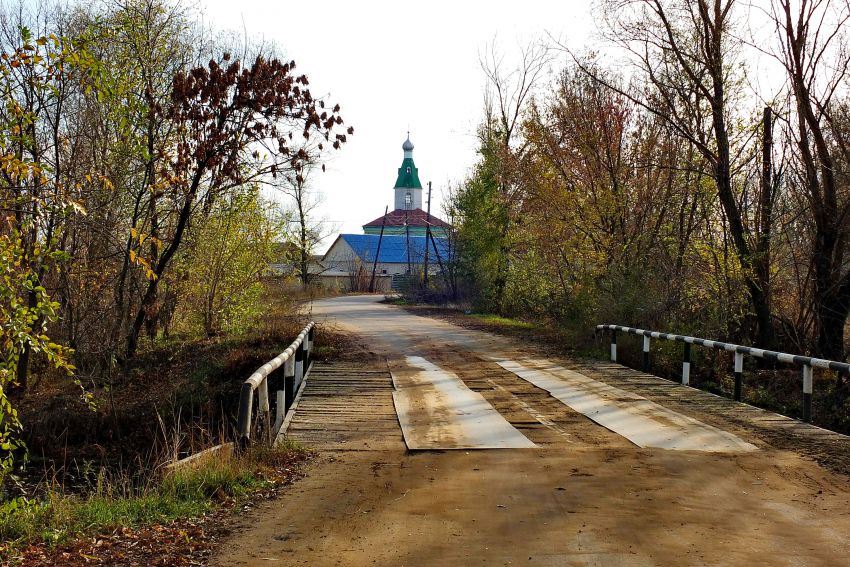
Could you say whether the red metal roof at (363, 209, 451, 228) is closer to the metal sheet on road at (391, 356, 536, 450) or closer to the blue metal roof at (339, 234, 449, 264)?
the blue metal roof at (339, 234, 449, 264)

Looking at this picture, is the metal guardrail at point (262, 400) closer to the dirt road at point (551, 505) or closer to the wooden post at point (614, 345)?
the dirt road at point (551, 505)

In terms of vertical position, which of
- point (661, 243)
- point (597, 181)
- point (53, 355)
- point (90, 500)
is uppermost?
point (597, 181)

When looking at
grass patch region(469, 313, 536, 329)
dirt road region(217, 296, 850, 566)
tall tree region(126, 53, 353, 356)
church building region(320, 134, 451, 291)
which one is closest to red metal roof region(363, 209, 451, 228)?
church building region(320, 134, 451, 291)

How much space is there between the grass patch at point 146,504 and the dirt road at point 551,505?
44cm

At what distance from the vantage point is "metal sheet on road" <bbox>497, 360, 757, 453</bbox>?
9.40 metres

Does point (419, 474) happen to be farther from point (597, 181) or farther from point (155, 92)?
point (597, 181)

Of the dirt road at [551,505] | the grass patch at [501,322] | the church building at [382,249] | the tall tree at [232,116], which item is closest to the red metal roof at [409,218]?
the church building at [382,249]

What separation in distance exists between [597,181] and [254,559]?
21174 mm

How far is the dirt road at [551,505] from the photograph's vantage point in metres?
5.72

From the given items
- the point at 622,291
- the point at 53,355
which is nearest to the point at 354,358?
the point at 622,291

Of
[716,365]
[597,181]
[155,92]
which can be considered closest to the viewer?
[716,365]

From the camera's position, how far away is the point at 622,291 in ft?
65.7

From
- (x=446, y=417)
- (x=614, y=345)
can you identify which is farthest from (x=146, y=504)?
(x=614, y=345)

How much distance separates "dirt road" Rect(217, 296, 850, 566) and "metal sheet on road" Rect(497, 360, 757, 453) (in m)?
0.19
